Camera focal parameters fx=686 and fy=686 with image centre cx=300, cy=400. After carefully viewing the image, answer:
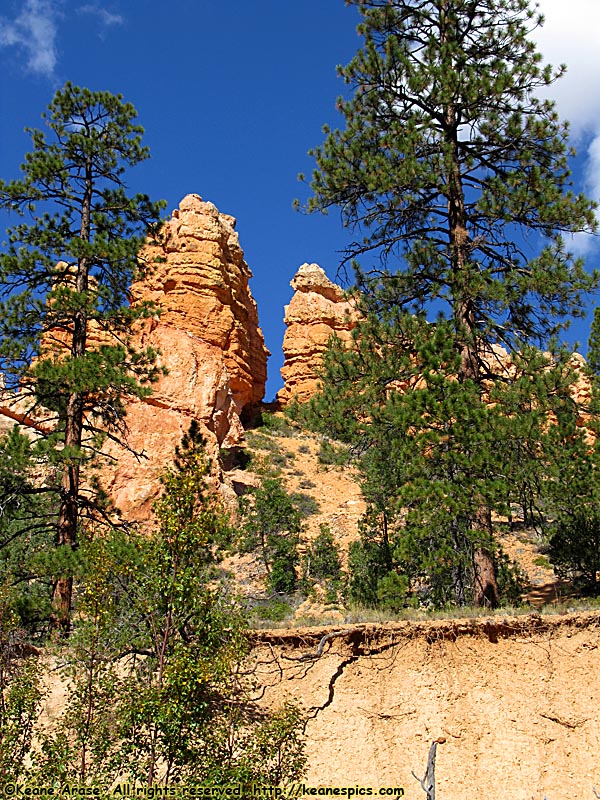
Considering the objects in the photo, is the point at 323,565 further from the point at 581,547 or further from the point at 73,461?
the point at 73,461

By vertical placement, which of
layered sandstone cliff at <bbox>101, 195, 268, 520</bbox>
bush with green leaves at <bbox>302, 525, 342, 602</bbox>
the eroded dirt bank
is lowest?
the eroded dirt bank

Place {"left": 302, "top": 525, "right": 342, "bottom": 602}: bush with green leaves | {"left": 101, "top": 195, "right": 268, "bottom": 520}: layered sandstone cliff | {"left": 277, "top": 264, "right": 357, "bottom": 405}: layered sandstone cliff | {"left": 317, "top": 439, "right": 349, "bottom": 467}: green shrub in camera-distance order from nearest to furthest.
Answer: {"left": 317, "top": 439, "right": 349, "bottom": 467}: green shrub < {"left": 302, "top": 525, "right": 342, "bottom": 602}: bush with green leaves < {"left": 101, "top": 195, "right": 268, "bottom": 520}: layered sandstone cliff < {"left": 277, "top": 264, "right": 357, "bottom": 405}: layered sandstone cliff

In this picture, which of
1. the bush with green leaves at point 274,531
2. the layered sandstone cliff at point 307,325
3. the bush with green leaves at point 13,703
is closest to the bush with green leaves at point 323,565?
the bush with green leaves at point 274,531

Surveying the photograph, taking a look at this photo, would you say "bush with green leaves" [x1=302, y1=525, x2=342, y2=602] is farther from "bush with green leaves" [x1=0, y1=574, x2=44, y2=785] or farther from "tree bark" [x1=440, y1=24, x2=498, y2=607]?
"bush with green leaves" [x1=0, y1=574, x2=44, y2=785]

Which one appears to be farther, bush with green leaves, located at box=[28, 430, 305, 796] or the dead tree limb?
the dead tree limb

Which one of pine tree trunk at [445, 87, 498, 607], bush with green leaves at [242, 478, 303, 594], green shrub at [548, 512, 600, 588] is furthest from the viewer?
bush with green leaves at [242, 478, 303, 594]

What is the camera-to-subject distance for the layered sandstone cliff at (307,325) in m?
51.9

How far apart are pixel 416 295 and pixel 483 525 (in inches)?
168

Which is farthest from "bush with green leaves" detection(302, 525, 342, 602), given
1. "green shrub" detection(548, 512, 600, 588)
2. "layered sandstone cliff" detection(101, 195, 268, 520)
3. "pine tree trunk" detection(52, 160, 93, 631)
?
"pine tree trunk" detection(52, 160, 93, 631)

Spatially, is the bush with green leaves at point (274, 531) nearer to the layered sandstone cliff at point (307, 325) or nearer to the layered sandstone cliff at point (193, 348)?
the layered sandstone cliff at point (193, 348)

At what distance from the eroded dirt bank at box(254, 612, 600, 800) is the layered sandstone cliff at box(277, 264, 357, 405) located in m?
40.7

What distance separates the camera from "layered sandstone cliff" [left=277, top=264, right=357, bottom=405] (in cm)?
5188

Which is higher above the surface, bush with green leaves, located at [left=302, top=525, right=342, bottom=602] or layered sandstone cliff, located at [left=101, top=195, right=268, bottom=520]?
layered sandstone cliff, located at [left=101, top=195, right=268, bottom=520]

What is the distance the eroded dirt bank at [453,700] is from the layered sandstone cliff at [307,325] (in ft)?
133
